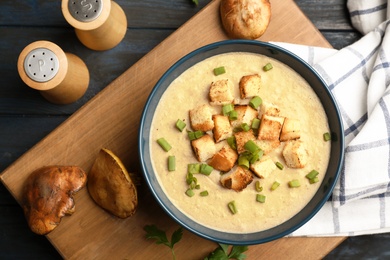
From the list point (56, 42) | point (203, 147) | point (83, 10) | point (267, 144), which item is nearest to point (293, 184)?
point (267, 144)

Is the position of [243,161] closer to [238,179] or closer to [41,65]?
[238,179]

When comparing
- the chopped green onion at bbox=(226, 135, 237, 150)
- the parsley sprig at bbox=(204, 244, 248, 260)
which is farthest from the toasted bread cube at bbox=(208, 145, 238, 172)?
the parsley sprig at bbox=(204, 244, 248, 260)

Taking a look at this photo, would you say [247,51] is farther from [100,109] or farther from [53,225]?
[53,225]

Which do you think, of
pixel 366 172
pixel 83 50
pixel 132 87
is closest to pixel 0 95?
pixel 83 50

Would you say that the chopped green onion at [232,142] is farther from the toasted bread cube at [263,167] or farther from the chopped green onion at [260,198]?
the chopped green onion at [260,198]

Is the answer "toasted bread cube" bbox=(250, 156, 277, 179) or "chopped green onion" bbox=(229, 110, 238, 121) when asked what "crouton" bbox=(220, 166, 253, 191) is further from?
"chopped green onion" bbox=(229, 110, 238, 121)

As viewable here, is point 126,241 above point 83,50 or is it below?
below

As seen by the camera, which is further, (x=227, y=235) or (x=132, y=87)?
(x=132, y=87)
